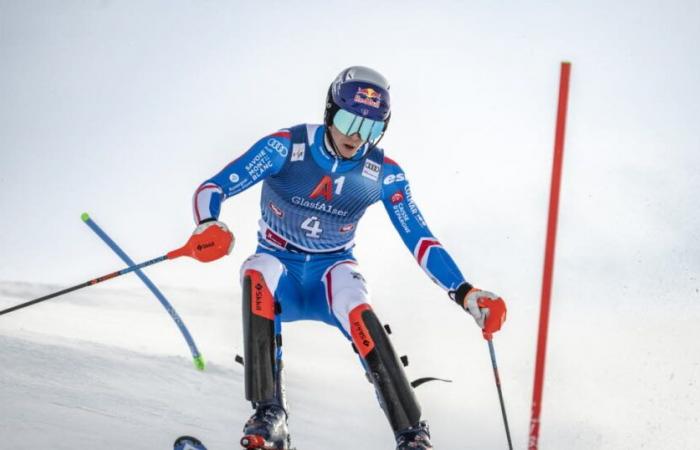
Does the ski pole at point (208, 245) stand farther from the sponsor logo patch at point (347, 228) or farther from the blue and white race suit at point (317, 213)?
the sponsor logo patch at point (347, 228)

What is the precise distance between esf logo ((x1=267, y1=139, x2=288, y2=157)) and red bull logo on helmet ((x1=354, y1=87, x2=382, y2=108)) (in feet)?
2.18

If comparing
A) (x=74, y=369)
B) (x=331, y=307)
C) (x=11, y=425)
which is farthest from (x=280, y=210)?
(x=74, y=369)

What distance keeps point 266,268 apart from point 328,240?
2.62ft

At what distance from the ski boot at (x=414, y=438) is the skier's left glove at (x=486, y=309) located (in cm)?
87

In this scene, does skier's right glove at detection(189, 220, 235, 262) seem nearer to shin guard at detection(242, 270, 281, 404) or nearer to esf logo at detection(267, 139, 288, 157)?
shin guard at detection(242, 270, 281, 404)

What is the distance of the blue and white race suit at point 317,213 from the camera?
459 cm

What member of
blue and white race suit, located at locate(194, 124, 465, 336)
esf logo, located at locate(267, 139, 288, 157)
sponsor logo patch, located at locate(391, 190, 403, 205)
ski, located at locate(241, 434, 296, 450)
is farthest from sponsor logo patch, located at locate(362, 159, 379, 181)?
ski, located at locate(241, 434, 296, 450)

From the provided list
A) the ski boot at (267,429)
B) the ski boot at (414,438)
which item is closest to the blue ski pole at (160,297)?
the ski boot at (267,429)

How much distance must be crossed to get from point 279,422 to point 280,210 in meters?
1.73

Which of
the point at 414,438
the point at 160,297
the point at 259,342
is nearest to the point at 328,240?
the point at 259,342

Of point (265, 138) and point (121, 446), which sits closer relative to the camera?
point (265, 138)

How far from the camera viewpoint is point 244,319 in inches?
159

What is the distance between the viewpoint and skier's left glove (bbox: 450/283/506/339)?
4.22 metres

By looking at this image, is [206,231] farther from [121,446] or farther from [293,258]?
[121,446]
